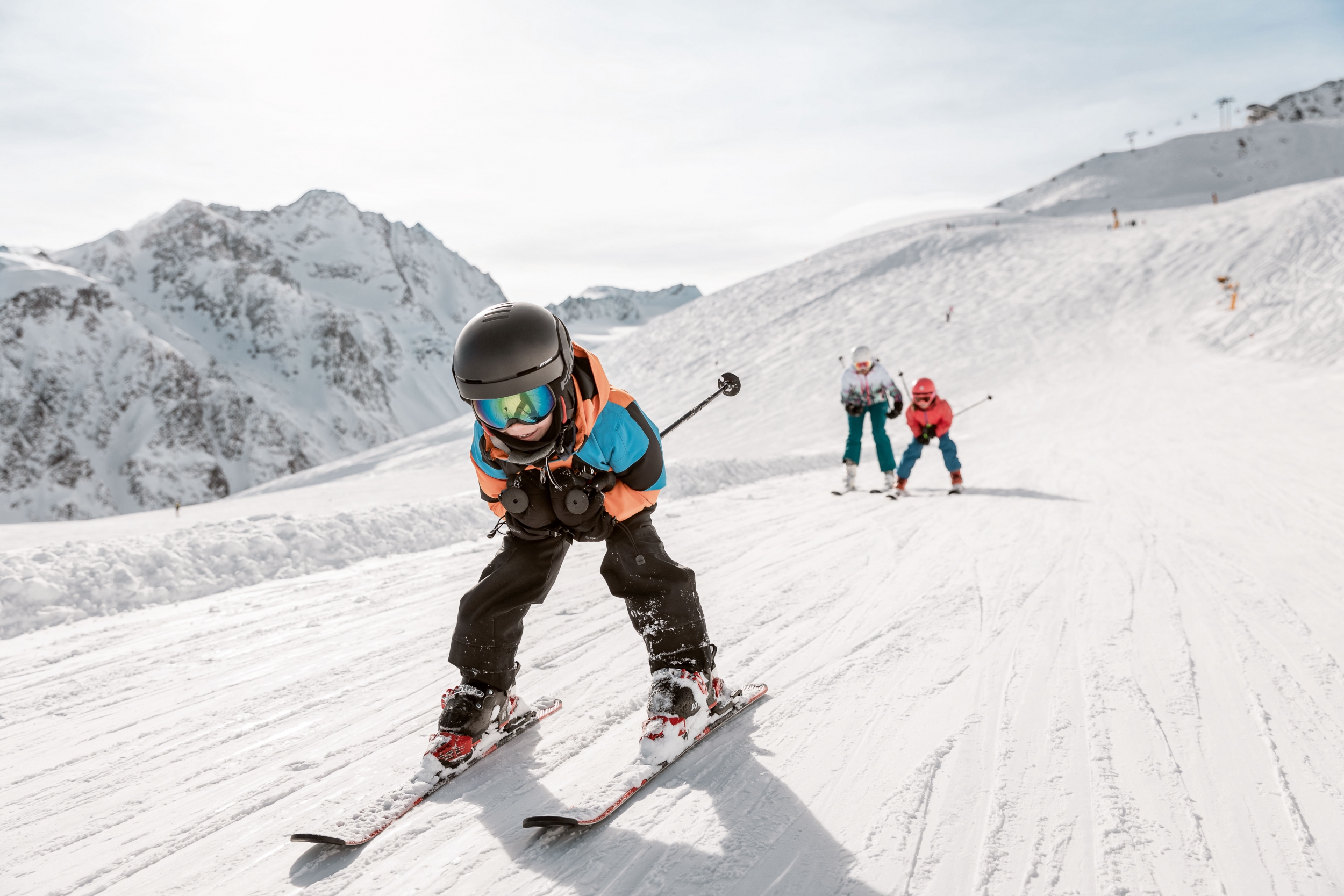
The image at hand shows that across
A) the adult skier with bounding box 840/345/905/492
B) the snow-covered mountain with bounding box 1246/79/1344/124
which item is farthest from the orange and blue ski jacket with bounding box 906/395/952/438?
the snow-covered mountain with bounding box 1246/79/1344/124

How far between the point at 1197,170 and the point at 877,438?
6753 cm

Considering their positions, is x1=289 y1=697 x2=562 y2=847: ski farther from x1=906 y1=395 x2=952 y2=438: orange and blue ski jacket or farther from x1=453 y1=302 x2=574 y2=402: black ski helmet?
x1=906 y1=395 x2=952 y2=438: orange and blue ski jacket

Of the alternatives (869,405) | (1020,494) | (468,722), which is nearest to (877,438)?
(869,405)

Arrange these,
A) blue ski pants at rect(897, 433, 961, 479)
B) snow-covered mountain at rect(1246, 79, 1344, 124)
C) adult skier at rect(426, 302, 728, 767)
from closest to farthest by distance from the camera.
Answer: adult skier at rect(426, 302, 728, 767), blue ski pants at rect(897, 433, 961, 479), snow-covered mountain at rect(1246, 79, 1344, 124)

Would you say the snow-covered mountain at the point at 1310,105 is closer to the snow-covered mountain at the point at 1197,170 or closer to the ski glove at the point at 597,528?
the snow-covered mountain at the point at 1197,170

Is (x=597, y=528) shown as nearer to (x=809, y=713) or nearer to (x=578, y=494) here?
(x=578, y=494)

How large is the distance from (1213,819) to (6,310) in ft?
726

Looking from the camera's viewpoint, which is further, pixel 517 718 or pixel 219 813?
pixel 517 718

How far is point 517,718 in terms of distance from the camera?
10.2 feet

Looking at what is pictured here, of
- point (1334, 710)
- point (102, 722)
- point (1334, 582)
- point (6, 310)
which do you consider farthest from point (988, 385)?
point (6, 310)

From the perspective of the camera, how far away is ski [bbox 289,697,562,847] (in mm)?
2301

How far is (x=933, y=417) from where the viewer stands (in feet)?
29.6

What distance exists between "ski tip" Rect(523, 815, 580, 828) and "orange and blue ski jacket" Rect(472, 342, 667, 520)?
1064 mm

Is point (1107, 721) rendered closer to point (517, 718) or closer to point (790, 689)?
point (790, 689)
